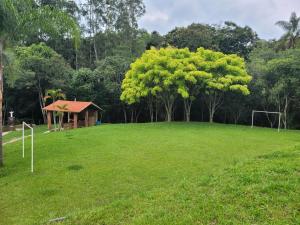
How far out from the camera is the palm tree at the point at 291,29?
2833 cm

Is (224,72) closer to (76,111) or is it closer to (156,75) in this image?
(156,75)

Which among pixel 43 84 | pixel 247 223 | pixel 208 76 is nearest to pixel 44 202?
pixel 247 223

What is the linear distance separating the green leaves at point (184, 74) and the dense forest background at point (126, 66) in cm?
247

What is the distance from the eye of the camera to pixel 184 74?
19.7 meters

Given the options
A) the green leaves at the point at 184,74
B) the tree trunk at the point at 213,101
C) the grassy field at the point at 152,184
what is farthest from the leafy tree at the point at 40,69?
the grassy field at the point at 152,184

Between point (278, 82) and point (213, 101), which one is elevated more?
point (278, 82)

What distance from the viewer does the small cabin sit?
2194cm

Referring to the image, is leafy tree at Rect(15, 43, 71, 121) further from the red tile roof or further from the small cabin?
the red tile roof

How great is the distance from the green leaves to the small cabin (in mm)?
3594

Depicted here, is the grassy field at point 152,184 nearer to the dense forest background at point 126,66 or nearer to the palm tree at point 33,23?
the palm tree at point 33,23

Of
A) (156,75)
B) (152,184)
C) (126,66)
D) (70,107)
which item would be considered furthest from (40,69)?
(152,184)

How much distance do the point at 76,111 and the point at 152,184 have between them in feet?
52.5

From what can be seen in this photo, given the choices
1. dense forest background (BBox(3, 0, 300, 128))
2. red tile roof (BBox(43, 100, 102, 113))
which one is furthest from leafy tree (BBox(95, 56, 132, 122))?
red tile roof (BBox(43, 100, 102, 113))

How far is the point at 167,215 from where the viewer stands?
3.88m
